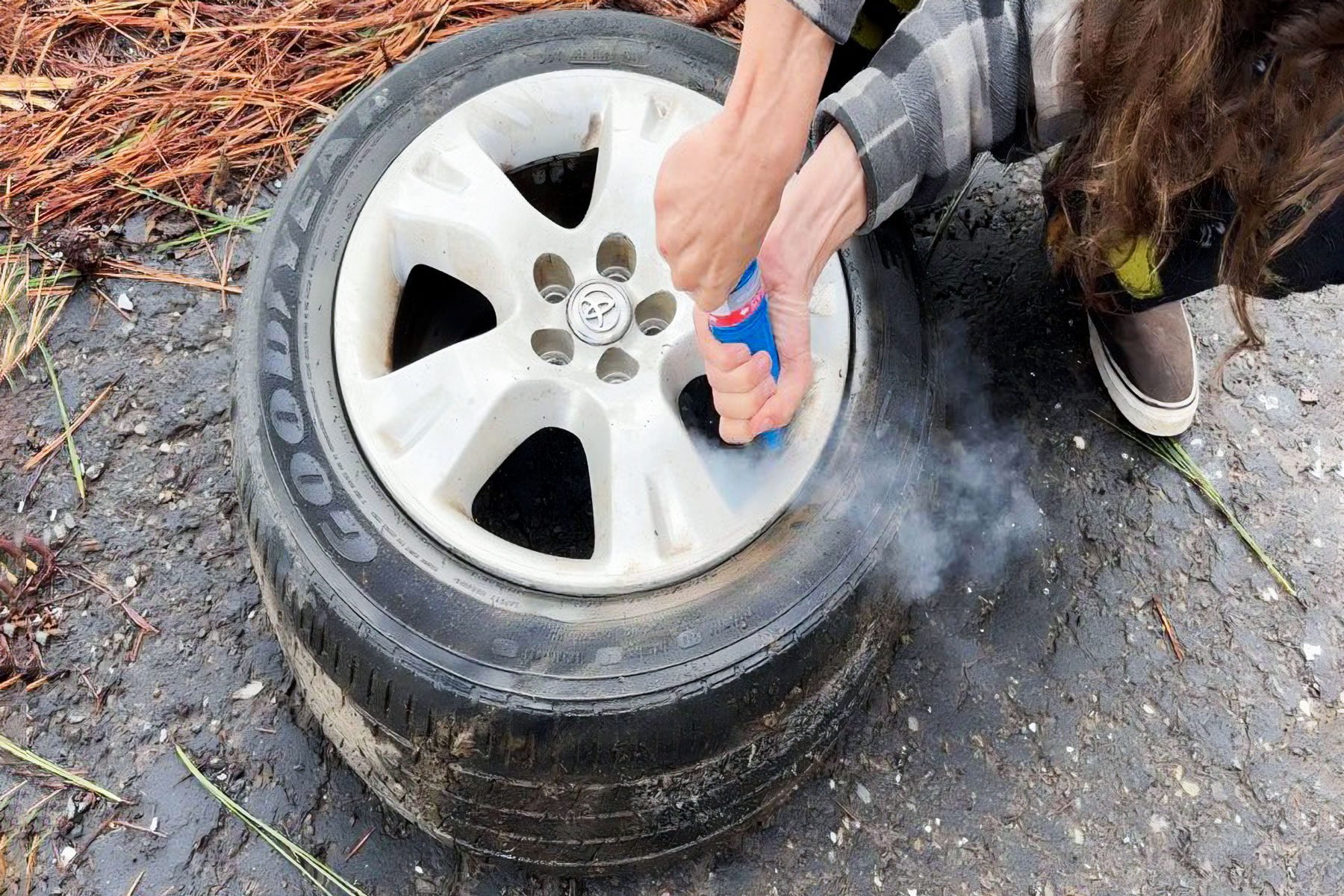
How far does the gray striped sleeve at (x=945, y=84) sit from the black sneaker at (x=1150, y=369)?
71 centimetres

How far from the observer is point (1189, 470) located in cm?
209

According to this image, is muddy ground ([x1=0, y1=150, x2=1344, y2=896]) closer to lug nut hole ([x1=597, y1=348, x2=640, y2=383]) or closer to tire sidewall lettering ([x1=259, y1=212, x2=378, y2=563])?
tire sidewall lettering ([x1=259, y1=212, x2=378, y2=563])

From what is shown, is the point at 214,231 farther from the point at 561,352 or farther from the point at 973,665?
the point at 973,665

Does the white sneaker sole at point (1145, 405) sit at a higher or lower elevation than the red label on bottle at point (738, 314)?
lower

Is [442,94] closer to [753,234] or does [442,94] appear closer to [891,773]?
[753,234]

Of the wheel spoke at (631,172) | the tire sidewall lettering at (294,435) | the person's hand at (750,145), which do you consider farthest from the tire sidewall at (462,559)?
the person's hand at (750,145)

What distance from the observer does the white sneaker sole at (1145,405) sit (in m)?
2.03

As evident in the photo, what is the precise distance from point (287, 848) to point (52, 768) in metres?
0.49

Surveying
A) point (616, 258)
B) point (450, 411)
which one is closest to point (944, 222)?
point (616, 258)

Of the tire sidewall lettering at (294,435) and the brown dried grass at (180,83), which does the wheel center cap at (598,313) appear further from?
the brown dried grass at (180,83)

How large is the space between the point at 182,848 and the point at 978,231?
216 centimetres

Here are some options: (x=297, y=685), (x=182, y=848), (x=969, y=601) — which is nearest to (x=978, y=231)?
(x=969, y=601)

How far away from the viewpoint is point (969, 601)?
1930 millimetres

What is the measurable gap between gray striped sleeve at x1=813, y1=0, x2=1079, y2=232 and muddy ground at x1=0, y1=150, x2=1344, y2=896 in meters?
0.74
